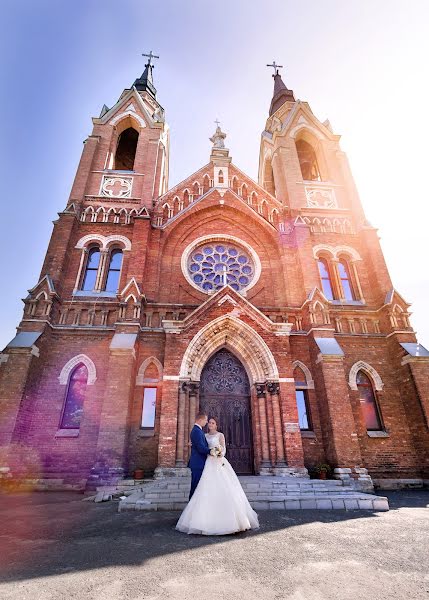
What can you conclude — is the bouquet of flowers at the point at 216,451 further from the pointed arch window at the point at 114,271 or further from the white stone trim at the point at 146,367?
the pointed arch window at the point at 114,271

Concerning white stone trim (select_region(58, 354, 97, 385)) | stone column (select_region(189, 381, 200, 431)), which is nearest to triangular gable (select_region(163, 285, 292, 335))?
stone column (select_region(189, 381, 200, 431))

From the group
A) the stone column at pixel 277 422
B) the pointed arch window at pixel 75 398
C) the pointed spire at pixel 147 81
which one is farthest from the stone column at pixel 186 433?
the pointed spire at pixel 147 81

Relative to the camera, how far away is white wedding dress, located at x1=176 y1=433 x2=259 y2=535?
4.81m

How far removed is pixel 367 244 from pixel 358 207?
2.84 metres

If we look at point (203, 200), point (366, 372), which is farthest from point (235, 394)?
point (203, 200)

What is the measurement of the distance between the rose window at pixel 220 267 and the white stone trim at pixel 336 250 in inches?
133

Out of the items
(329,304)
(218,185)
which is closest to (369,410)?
(329,304)

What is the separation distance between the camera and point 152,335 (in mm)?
12719

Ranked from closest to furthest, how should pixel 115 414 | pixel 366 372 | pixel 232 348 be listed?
pixel 115 414, pixel 232 348, pixel 366 372

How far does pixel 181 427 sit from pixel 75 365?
15.6ft

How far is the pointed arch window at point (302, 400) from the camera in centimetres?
1209

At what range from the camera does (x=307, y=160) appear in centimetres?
2220

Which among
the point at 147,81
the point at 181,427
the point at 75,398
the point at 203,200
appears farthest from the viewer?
the point at 147,81

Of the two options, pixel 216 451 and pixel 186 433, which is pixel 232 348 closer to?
pixel 186 433
